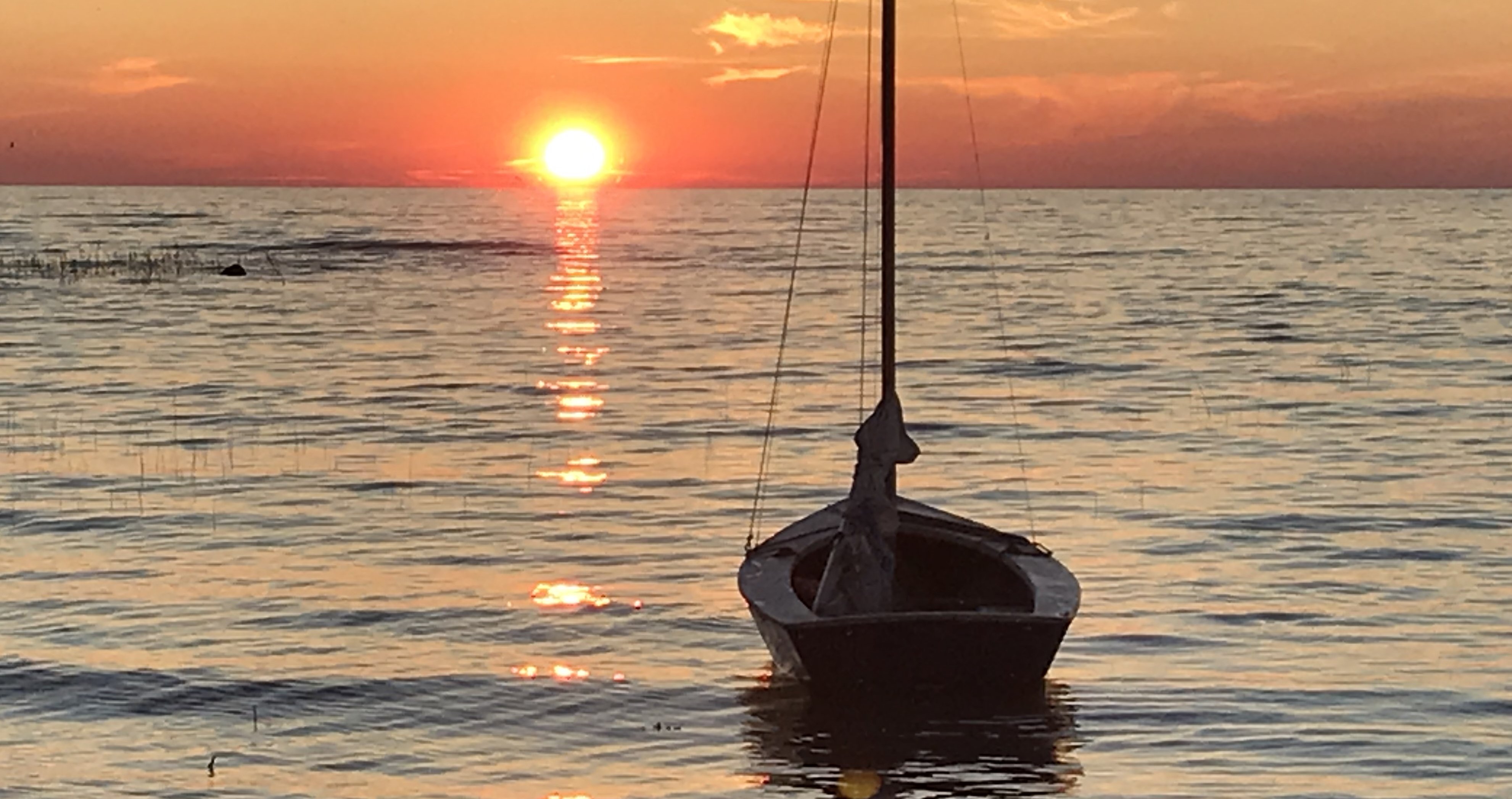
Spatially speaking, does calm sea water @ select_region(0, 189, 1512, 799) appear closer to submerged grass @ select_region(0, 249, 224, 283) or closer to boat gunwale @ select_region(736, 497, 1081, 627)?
boat gunwale @ select_region(736, 497, 1081, 627)

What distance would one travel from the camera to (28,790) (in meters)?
17.6

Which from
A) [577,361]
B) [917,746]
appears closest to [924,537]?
[917,746]

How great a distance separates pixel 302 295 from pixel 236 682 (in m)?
73.0

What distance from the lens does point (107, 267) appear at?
351ft

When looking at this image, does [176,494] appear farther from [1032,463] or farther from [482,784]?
[482,784]

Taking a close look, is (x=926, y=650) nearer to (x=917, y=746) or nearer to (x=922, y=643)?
(x=922, y=643)

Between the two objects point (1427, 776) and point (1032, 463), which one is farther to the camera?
point (1032, 463)

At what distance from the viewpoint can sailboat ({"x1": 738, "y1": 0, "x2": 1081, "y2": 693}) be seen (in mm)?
18859

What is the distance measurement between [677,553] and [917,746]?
10984 millimetres

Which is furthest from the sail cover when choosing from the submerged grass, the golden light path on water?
the submerged grass

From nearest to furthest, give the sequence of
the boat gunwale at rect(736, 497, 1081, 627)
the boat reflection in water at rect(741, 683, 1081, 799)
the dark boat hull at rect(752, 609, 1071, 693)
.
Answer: the boat reflection in water at rect(741, 683, 1081, 799) < the dark boat hull at rect(752, 609, 1071, 693) < the boat gunwale at rect(736, 497, 1081, 627)

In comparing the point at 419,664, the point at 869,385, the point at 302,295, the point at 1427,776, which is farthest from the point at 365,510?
the point at 302,295

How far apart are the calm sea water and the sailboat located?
68 cm

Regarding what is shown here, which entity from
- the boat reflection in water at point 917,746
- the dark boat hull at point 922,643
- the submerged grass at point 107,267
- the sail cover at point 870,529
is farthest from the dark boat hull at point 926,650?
the submerged grass at point 107,267
